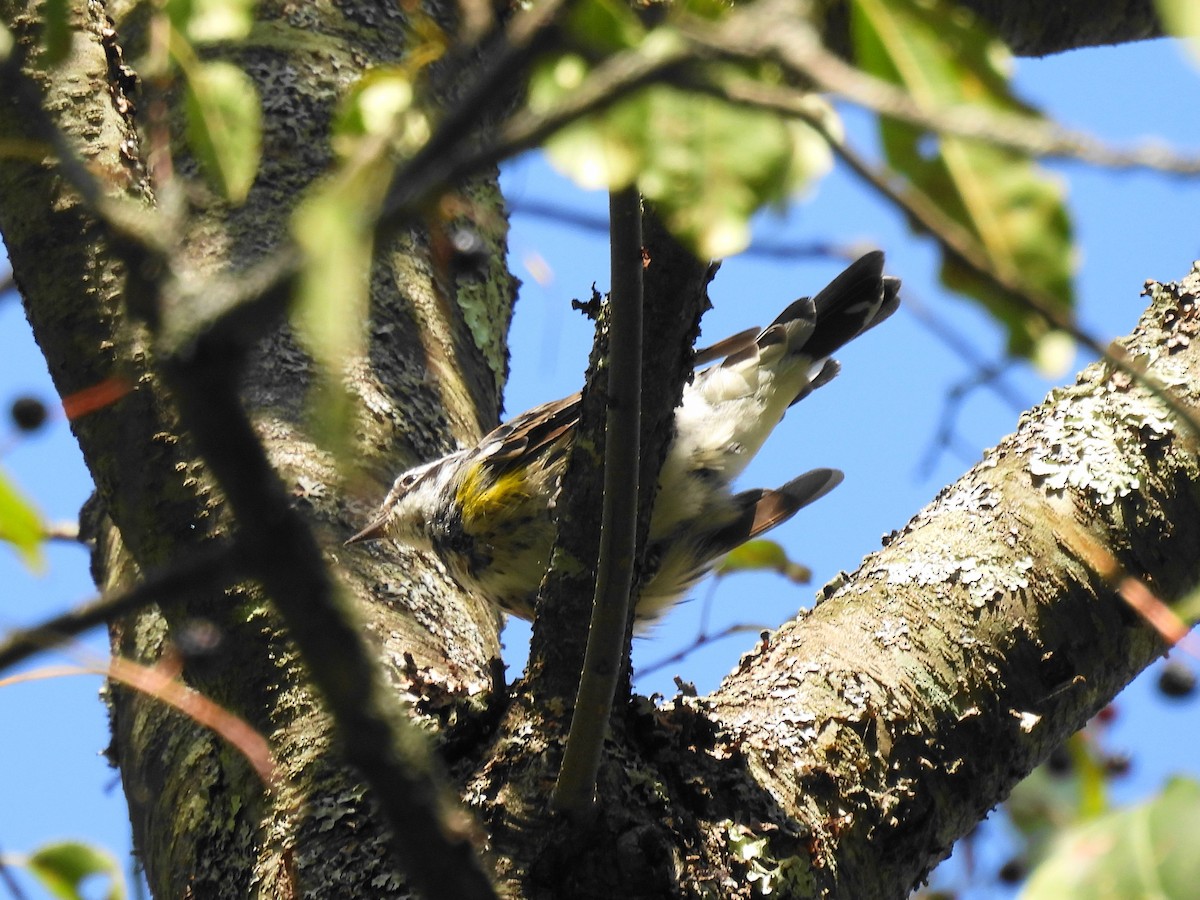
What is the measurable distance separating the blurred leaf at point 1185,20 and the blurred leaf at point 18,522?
1062mm

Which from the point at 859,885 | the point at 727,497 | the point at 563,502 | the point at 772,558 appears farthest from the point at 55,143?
the point at 727,497

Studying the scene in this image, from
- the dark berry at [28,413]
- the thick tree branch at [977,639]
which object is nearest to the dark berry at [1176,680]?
the thick tree branch at [977,639]

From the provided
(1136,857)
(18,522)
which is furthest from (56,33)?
(1136,857)

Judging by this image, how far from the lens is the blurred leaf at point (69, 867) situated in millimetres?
1751

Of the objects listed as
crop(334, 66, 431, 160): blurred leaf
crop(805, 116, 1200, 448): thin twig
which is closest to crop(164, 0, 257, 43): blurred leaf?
crop(334, 66, 431, 160): blurred leaf

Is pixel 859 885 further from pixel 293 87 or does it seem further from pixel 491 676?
pixel 293 87

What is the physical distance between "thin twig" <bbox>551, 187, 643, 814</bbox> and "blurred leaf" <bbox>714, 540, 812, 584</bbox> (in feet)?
4.98

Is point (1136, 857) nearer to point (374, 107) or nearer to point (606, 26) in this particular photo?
point (606, 26)

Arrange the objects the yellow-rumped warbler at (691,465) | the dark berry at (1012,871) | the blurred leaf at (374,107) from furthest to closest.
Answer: the yellow-rumped warbler at (691,465), the dark berry at (1012,871), the blurred leaf at (374,107)

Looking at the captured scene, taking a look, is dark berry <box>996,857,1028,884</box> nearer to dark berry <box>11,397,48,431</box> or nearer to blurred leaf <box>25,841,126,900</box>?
blurred leaf <box>25,841,126,900</box>

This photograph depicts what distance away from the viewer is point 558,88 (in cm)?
113

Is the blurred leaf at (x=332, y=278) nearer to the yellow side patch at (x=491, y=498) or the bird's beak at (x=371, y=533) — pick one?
the bird's beak at (x=371, y=533)

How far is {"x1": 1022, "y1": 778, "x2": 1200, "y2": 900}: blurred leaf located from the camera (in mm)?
948

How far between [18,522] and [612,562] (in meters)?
1.16
